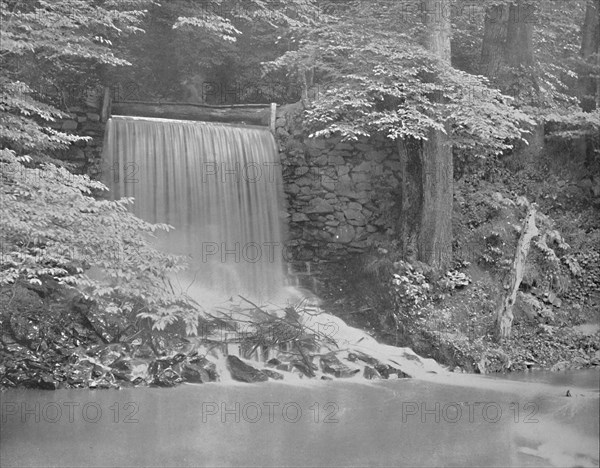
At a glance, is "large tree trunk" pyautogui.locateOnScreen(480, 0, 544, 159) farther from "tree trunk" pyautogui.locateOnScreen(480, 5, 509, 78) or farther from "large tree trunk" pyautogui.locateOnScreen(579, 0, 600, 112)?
"large tree trunk" pyautogui.locateOnScreen(579, 0, 600, 112)

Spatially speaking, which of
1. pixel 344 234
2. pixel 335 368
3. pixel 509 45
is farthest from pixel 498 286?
pixel 509 45

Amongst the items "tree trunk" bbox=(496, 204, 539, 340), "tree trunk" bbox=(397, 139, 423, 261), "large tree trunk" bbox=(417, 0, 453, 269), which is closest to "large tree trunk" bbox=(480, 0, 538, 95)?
"large tree trunk" bbox=(417, 0, 453, 269)

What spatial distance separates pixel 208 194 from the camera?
7.71 meters

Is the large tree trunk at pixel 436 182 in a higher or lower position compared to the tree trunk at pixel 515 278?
higher

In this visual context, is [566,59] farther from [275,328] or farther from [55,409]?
[55,409]

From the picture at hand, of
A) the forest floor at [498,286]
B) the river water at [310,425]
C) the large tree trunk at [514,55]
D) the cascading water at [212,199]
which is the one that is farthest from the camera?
the large tree trunk at [514,55]

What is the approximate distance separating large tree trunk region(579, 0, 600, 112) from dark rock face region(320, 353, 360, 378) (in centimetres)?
454

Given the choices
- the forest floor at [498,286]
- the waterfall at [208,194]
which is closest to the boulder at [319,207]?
the waterfall at [208,194]

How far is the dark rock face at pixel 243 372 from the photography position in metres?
6.32

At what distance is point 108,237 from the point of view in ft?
15.8

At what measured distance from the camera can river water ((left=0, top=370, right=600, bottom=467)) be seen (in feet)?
15.6

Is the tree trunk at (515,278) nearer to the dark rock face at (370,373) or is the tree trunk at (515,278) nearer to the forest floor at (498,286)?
the forest floor at (498,286)

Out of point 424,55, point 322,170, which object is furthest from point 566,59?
point 322,170

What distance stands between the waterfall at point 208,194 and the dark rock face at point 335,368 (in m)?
1.21
